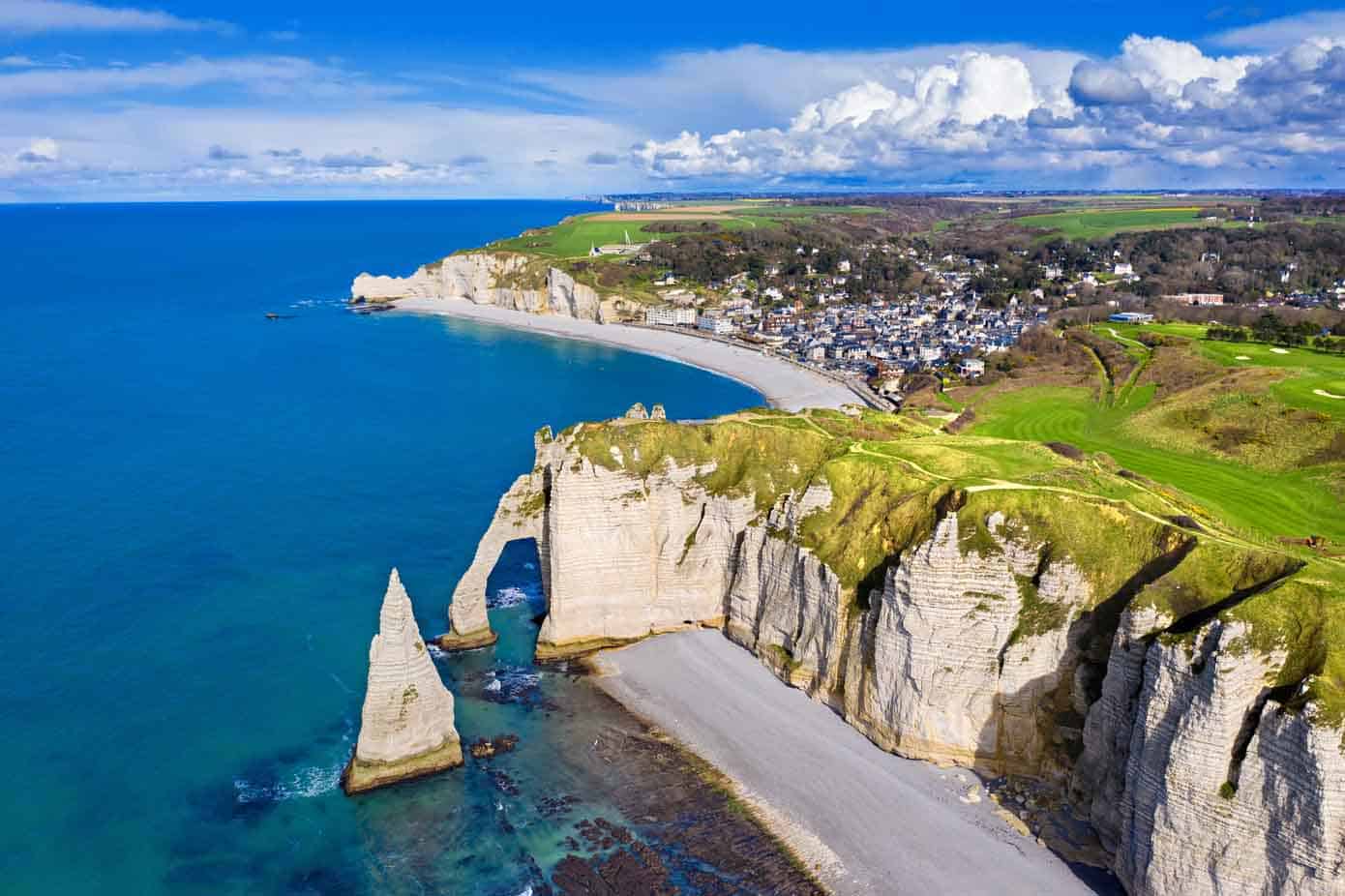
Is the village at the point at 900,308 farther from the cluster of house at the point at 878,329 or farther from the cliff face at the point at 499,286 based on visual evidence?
the cliff face at the point at 499,286

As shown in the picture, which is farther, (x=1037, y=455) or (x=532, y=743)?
(x=1037, y=455)

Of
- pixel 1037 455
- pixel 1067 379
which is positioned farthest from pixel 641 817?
pixel 1067 379

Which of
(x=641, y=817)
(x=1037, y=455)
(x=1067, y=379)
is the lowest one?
(x=641, y=817)

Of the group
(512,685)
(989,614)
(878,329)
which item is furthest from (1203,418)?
(878,329)

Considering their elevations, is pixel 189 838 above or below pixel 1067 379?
below

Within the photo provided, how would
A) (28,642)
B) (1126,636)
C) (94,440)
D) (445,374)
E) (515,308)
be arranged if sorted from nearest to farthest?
(1126,636) < (28,642) < (94,440) < (445,374) < (515,308)

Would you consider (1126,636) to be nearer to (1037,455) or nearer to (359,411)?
(1037,455)
